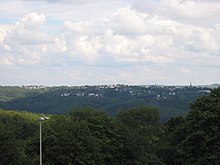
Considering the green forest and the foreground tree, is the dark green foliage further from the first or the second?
the foreground tree

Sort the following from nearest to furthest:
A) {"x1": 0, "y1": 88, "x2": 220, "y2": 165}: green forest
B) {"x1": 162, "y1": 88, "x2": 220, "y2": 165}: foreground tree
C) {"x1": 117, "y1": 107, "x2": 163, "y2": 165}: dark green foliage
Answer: {"x1": 0, "y1": 88, "x2": 220, "y2": 165}: green forest → {"x1": 162, "y1": 88, "x2": 220, "y2": 165}: foreground tree → {"x1": 117, "y1": 107, "x2": 163, "y2": 165}: dark green foliage

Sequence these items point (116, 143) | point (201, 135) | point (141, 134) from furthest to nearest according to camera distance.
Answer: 1. point (141, 134)
2. point (116, 143)
3. point (201, 135)

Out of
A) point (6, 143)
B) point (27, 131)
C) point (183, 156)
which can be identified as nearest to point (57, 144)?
point (6, 143)

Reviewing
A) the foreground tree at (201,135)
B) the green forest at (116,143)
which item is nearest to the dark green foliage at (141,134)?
the green forest at (116,143)

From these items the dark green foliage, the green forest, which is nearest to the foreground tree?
the green forest

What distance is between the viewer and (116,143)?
6788 centimetres

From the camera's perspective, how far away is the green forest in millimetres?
56938

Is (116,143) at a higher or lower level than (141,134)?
lower

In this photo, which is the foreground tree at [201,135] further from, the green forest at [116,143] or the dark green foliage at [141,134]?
the dark green foliage at [141,134]

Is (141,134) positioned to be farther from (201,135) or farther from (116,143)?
(201,135)

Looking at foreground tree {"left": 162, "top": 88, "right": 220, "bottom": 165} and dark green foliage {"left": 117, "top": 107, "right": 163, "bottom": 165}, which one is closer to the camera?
foreground tree {"left": 162, "top": 88, "right": 220, "bottom": 165}

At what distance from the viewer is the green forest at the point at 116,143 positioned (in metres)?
56.9

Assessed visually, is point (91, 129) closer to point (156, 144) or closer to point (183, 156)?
point (156, 144)

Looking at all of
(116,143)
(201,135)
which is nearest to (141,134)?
(116,143)
